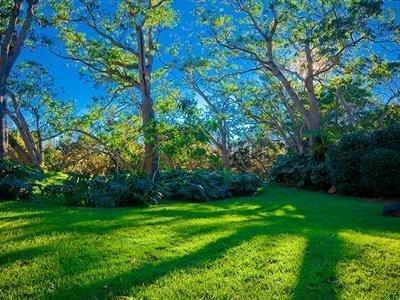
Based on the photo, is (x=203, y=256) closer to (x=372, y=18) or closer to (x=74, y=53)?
(x=74, y=53)

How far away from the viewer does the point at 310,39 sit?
18.6 m

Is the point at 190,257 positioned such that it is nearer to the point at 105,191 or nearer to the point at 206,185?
the point at 105,191

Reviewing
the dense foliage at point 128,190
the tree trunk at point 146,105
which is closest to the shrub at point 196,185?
the dense foliage at point 128,190

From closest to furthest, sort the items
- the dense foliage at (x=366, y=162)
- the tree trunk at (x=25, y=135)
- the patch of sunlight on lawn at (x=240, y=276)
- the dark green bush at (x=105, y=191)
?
the patch of sunlight on lawn at (x=240, y=276)
the dark green bush at (x=105, y=191)
the dense foliage at (x=366, y=162)
the tree trunk at (x=25, y=135)

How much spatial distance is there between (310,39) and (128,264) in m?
16.1

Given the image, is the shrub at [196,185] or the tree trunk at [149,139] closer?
the shrub at [196,185]

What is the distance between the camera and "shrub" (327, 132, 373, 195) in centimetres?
1422

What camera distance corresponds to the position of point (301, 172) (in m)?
17.4

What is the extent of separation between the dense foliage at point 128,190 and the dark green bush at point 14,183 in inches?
20.2

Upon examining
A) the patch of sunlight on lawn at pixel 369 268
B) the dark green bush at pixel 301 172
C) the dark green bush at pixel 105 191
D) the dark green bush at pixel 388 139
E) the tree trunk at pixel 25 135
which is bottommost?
the patch of sunlight on lawn at pixel 369 268

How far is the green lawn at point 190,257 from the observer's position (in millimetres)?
4301

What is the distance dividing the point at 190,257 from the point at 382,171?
997cm

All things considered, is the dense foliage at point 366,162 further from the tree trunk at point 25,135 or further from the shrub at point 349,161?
the tree trunk at point 25,135

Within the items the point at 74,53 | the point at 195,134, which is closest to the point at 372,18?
the point at 195,134
